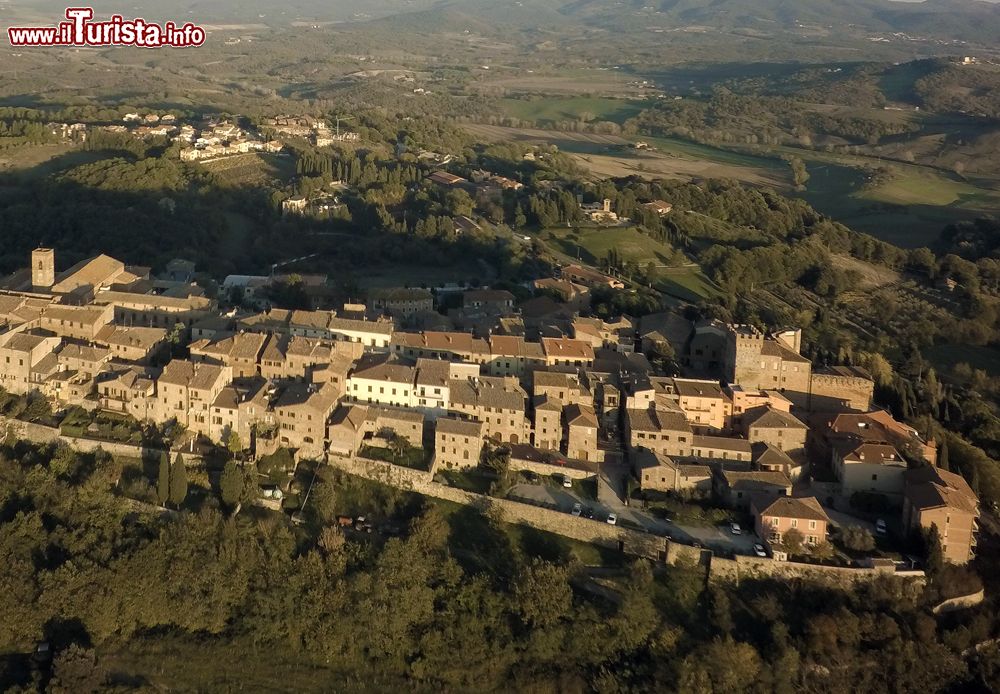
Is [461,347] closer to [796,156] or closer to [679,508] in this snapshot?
[679,508]

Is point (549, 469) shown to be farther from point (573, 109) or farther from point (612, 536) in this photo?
point (573, 109)

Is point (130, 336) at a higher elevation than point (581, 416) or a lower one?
higher

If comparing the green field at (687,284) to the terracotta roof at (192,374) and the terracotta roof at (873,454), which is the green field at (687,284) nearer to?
the terracotta roof at (873,454)

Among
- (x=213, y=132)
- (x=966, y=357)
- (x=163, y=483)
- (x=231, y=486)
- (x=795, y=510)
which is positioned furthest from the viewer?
(x=213, y=132)

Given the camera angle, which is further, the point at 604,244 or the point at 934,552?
the point at 604,244

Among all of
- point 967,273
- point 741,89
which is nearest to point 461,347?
point 967,273

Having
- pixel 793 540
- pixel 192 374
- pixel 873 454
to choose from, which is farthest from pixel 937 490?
pixel 192 374
